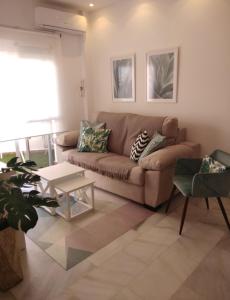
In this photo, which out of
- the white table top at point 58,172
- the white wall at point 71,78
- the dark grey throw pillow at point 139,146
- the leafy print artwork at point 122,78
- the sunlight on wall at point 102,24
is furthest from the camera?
the white wall at point 71,78

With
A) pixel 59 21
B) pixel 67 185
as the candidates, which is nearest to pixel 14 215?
pixel 67 185

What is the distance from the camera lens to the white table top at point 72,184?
2.48 metres

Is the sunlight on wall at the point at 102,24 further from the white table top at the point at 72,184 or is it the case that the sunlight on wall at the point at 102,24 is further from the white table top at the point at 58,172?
the white table top at the point at 72,184

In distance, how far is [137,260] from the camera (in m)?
1.90

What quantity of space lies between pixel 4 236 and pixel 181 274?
1292 millimetres

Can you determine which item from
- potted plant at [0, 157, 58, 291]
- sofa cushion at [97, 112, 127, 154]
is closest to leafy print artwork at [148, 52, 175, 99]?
sofa cushion at [97, 112, 127, 154]

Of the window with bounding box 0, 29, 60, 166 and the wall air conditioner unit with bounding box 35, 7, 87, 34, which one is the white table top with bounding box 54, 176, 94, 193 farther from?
the wall air conditioner unit with bounding box 35, 7, 87, 34

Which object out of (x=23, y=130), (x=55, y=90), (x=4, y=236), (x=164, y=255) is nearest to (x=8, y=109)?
(x=23, y=130)

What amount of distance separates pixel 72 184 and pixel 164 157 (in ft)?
3.38

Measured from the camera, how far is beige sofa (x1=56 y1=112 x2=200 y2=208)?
2.53m

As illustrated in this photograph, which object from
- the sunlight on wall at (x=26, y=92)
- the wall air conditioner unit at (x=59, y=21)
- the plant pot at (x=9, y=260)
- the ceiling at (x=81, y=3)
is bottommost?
the plant pot at (x=9, y=260)

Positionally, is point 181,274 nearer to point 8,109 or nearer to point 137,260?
point 137,260

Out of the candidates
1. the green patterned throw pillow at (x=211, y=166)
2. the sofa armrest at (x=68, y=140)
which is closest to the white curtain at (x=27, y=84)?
the sofa armrest at (x=68, y=140)

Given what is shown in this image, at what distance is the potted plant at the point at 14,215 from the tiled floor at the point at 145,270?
0.12 metres
